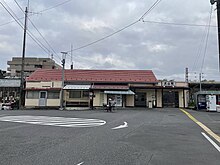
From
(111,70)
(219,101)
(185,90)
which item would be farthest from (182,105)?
(111,70)

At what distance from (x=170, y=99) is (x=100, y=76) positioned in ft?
36.1

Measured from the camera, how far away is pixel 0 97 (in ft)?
122

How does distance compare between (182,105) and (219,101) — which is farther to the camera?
(182,105)

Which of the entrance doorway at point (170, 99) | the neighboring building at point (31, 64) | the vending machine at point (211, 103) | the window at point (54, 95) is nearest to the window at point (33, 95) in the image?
the window at point (54, 95)

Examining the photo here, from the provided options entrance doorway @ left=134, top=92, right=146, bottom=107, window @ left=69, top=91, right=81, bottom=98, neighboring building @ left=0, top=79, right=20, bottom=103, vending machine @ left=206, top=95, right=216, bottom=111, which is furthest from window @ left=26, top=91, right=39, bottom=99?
vending machine @ left=206, top=95, right=216, bottom=111

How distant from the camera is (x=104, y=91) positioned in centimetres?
3219

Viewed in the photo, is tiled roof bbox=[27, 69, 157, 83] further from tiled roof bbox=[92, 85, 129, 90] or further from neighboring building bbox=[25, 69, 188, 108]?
tiled roof bbox=[92, 85, 129, 90]

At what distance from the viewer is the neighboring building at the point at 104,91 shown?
108ft

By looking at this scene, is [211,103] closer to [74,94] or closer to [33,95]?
[74,94]

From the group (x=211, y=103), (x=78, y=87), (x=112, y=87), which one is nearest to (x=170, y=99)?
(x=211, y=103)

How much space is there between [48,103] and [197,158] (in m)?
29.7

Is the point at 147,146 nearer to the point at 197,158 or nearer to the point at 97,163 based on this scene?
the point at 197,158

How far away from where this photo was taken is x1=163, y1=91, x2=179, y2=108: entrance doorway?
3481 centimetres

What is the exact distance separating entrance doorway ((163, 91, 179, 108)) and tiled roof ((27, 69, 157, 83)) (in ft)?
10.4
